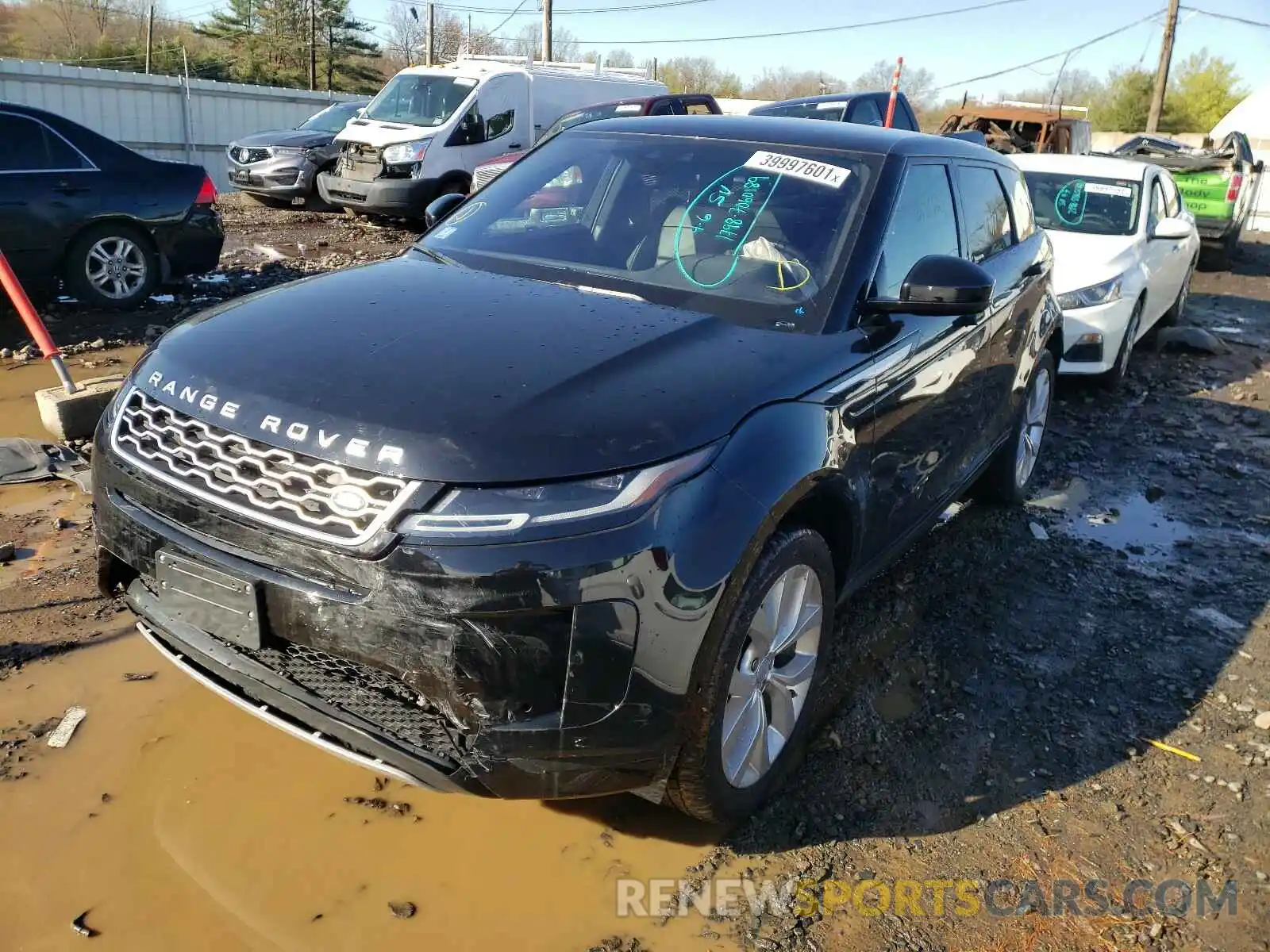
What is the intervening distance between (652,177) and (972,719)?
7.26 ft

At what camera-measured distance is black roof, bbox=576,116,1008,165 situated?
137 inches

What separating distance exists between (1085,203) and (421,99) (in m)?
9.05

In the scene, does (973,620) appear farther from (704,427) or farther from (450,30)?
(450,30)

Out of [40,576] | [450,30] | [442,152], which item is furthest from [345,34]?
[40,576]

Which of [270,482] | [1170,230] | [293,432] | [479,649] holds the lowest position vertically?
[479,649]

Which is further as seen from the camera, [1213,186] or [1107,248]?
[1213,186]

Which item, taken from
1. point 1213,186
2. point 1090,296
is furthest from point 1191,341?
point 1213,186

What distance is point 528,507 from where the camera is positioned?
6.86ft

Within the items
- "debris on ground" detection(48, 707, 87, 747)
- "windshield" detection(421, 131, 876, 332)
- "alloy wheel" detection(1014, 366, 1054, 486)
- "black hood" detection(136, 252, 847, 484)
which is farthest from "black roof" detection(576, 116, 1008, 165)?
"debris on ground" detection(48, 707, 87, 747)

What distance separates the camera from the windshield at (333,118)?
51.0 feet

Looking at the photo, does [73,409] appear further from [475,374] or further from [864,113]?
[864,113]

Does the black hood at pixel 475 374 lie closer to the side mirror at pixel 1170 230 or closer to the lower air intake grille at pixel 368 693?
the lower air intake grille at pixel 368 693

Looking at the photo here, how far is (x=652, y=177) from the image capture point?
356 centimetres

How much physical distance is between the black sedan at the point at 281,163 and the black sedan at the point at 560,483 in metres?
11.9
